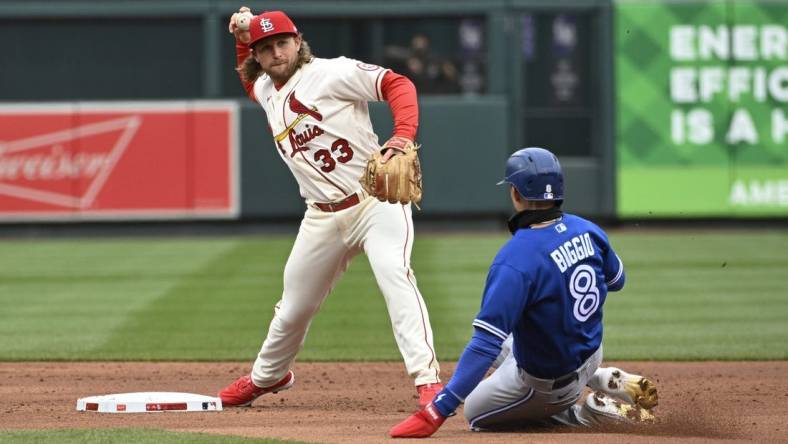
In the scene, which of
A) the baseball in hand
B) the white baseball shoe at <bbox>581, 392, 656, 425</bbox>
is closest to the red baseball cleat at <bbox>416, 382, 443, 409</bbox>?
the white baseball shoe at <bbox>581, 392, 656, 425</bbox>

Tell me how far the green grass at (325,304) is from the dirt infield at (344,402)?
1.83 ft

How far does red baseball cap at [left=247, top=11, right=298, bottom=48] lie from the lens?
6.81 m

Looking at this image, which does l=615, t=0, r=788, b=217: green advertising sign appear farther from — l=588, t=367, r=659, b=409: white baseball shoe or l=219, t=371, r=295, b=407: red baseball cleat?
l=588, t=367, r=659, b=409: white baseball shoe

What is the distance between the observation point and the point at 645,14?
67.4 feet

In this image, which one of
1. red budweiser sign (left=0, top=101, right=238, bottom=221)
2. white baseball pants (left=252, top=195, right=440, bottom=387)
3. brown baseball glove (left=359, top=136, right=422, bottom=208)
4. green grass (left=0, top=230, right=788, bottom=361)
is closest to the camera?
brown baseball glove (left=359, top=136, right=422, bottom=208)

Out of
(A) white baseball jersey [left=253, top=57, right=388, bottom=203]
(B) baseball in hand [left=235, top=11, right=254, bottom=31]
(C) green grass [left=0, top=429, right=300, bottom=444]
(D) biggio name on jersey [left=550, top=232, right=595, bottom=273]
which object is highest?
(B) baseball in hand [left=235, top=11, right=254, bottom=31]

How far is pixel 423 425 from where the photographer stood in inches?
234

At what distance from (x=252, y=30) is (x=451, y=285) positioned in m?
7.16

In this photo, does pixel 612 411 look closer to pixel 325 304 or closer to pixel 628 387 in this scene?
pixel 628 387

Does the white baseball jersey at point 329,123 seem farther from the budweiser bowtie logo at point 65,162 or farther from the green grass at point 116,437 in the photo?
the budweiser bowtie logo at point 65,162

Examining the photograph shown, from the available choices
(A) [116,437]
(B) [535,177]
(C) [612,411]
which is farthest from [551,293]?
(A) [116,437]

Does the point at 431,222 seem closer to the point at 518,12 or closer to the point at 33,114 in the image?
the point at 518,12

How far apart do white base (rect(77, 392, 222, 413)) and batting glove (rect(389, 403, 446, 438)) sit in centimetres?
143

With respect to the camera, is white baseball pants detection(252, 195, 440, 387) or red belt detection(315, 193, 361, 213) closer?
white baseball pants detection(252, 195, 440, 387)
